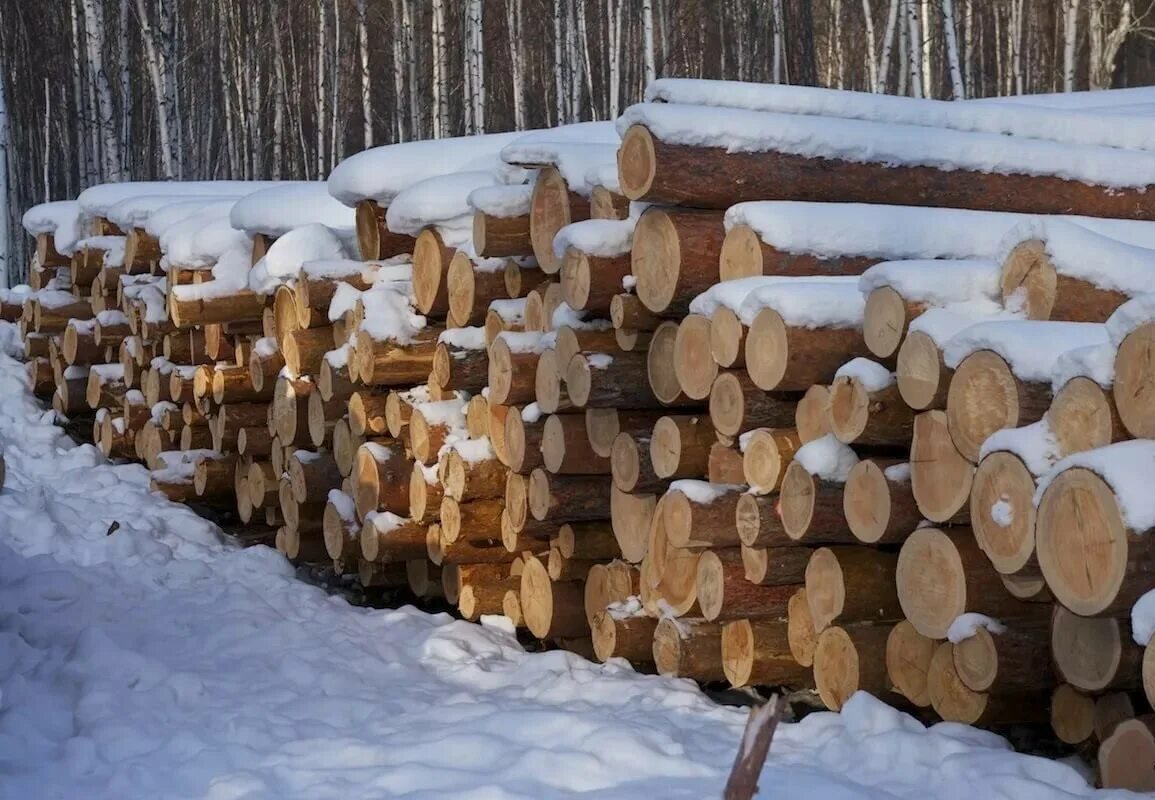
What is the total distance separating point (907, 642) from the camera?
4.25 metres

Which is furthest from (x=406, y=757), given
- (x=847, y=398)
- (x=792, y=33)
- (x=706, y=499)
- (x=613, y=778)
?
(x=792, y=33)

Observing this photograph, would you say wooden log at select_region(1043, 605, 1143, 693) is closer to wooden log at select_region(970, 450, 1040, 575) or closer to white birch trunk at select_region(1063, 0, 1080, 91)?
wooden log at select_region(970, 450, 1040, 575)

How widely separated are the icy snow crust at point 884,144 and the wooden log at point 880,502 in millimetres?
1331

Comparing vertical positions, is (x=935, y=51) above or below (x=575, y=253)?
above

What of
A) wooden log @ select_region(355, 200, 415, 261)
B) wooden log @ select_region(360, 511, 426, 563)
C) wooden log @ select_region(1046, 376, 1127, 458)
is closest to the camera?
wooden log @ select_region(1046, 376, 1127, 458)

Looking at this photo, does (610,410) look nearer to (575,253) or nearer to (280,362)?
(575,253)

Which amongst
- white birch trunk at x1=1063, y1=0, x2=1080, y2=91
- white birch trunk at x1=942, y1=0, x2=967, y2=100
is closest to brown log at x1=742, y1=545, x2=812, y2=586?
white birch trunk at x1=942, y1=0, x2=967, y2=100

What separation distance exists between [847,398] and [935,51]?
21201mm

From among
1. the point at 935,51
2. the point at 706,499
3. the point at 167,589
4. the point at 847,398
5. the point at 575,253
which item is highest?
the point at 935,51

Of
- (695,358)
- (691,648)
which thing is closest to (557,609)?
(691,648)

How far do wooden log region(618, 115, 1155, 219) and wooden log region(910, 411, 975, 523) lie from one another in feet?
4.24

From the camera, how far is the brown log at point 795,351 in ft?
13.9

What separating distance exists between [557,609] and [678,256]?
6.02ft

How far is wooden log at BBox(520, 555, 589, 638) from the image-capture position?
5863 millimetres
